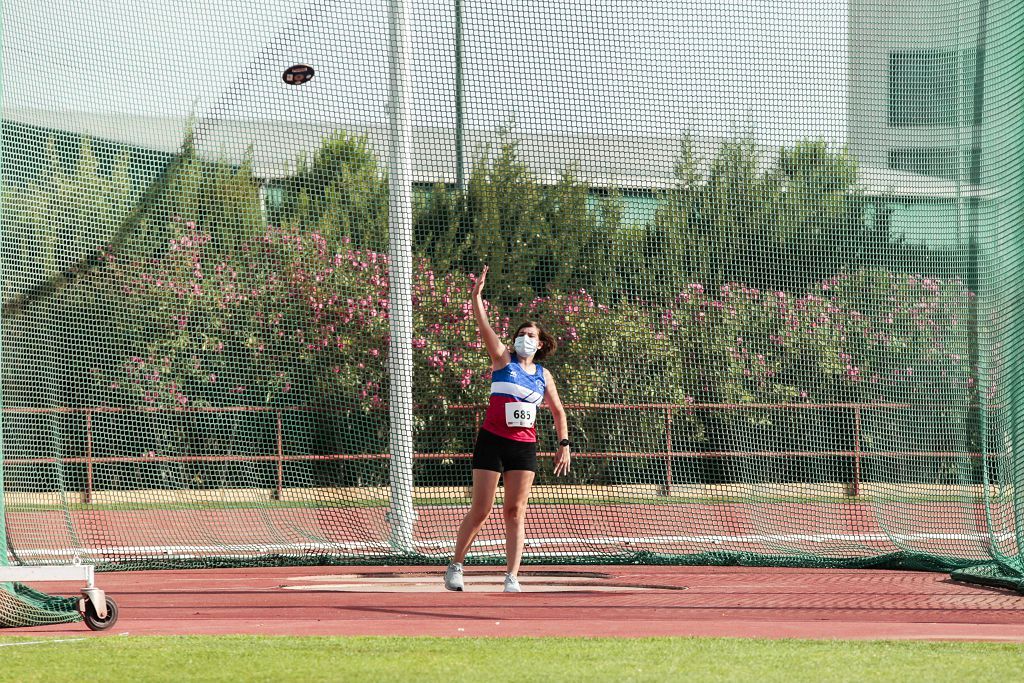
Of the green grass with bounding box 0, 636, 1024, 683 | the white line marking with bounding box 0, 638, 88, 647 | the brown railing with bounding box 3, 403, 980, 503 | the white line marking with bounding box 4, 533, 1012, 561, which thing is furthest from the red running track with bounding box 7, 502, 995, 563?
the green grass with bounding box 0, 636, 1024, 683

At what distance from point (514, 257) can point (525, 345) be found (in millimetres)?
2872

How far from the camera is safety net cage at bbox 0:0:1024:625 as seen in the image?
9.36 meters

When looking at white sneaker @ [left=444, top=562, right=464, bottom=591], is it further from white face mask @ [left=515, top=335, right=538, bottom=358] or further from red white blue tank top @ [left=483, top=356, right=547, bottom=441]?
white face mask @ [left=515, top=335, right=538, bottom=358]

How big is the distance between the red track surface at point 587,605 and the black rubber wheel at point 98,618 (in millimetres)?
99

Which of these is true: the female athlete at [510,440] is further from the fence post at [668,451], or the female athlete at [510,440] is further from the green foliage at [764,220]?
the fence post at [668,451]

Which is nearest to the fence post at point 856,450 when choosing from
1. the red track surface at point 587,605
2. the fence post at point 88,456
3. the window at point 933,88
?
the red track surface at point 587,605

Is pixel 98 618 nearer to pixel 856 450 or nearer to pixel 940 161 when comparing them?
→ pixel 856 450

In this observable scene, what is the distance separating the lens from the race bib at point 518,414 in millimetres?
7469

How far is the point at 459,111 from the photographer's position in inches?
391

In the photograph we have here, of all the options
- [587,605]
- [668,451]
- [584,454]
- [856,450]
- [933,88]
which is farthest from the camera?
[668,451]

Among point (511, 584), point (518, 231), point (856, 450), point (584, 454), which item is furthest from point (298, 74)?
point (856, 450)

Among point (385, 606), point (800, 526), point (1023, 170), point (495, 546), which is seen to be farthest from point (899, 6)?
point (385, 606)

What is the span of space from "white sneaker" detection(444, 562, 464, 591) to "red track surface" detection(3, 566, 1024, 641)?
0.12 meters

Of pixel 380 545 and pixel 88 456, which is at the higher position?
pixel 88 456
